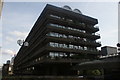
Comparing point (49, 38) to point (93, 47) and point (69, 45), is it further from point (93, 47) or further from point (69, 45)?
point (93, 47)

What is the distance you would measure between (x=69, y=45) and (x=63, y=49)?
5.01 meters

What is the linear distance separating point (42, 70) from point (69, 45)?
12877 mm

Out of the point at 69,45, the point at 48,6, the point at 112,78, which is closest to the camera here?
the point at 112,78

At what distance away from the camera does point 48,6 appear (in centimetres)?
4066

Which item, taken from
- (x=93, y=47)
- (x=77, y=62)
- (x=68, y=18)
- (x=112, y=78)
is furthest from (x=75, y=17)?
(x=112, y=78)

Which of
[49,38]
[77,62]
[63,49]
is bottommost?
[77,62]

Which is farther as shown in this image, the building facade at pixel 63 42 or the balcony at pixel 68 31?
the balcony at pixel 68 31

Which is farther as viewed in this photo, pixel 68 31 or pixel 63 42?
pixel 68 31

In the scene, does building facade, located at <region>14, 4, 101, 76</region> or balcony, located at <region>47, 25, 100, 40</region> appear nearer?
building facade, located at <region>14, 4, 101, 76</region>

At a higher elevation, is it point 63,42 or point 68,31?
point 68,31

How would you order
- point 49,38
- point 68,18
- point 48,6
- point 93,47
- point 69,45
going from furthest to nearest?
point 93,47 < point 68,18 < point 69,45 < point 48,6 < point 49,38

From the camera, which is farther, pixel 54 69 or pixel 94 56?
pixel 94 56

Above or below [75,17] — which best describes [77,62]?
below

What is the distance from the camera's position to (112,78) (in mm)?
27109
